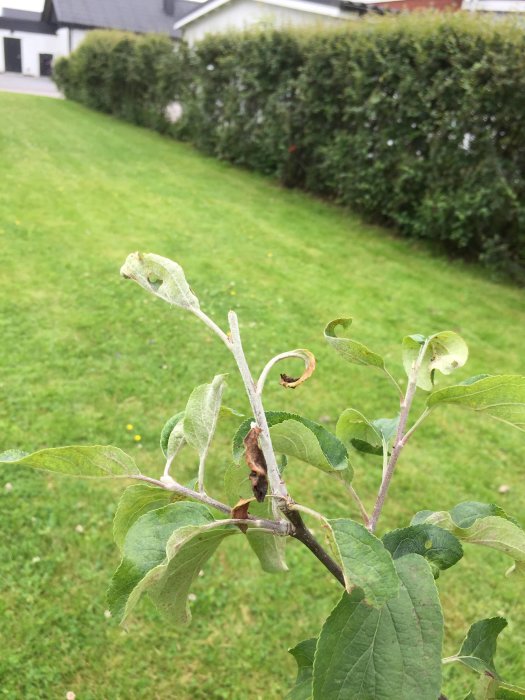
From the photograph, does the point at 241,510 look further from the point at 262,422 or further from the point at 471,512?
the point at 471,512

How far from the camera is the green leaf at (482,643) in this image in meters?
0.86

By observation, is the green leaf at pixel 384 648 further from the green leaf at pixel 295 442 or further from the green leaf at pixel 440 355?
the green leaf at pixel 440 355

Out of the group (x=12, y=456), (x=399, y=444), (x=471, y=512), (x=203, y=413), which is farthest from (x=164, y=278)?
(x=471, y=512)

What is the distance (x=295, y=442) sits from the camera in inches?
26.9

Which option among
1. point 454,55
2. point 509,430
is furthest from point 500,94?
point 509,430

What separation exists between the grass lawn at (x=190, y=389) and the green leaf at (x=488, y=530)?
558mm

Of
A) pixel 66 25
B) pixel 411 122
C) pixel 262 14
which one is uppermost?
pixel 66 25

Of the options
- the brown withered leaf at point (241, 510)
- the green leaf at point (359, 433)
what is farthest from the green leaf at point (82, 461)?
the green leaf at point (359, 433)

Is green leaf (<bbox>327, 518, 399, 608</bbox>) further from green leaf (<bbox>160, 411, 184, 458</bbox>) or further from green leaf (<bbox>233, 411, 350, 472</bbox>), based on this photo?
green leaf (<bbox>160, 411, 184, 458</bbox>)

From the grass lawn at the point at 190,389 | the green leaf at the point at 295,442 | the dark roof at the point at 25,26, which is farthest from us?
the dark roof at the point at 25,26

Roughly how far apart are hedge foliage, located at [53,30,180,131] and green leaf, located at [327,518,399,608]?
1577 centimetres

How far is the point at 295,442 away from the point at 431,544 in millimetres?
228

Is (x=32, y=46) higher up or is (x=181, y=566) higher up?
(x=32, y=46)

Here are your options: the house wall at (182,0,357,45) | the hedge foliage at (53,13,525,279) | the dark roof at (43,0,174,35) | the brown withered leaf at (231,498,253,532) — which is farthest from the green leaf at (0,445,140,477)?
the dark roof at (43,0,174,35)
